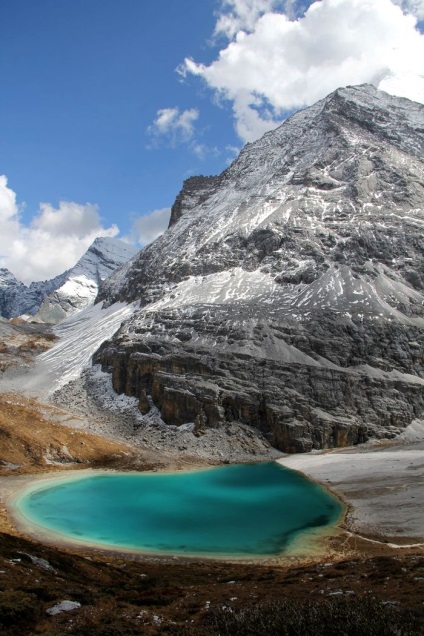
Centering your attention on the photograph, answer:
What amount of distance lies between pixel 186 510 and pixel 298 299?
8054 centimetres

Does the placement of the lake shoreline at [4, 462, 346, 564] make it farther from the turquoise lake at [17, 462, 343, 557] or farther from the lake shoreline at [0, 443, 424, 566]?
the turquoise lake at [17, 462, 343, 557]

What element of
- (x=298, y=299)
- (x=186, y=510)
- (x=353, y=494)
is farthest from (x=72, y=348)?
(x=353, y=494)

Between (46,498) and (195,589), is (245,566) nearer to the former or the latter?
(195,589)

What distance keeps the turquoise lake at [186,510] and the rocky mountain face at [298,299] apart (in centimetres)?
2640

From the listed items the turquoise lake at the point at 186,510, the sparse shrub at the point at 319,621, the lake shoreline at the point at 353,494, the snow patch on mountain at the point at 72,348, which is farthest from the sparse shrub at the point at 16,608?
the snow patch on mountain at the point at 72,348

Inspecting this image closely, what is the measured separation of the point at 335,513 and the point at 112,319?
124193 millimetres

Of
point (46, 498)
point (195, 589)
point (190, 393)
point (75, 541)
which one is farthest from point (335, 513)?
point (190, 393)

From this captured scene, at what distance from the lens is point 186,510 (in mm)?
48938

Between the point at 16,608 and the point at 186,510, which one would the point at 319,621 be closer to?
the point at 16,608

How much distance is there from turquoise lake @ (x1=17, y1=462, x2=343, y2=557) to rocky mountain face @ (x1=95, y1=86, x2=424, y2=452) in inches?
1040

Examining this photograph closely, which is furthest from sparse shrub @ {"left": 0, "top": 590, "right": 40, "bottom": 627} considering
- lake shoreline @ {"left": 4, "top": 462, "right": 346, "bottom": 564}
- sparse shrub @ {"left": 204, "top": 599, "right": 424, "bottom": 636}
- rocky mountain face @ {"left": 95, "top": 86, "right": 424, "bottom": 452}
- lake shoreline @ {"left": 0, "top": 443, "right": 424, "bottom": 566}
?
rocky mountain face @ {"left": 95, "top": 86, "right": 424, "bottom": 452}

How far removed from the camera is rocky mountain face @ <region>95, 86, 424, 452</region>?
94438 millimetres

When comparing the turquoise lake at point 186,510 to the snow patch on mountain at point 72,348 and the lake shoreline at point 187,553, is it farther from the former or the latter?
the snow patch on mountain at point 72,348

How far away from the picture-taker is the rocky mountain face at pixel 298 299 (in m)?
94.4
